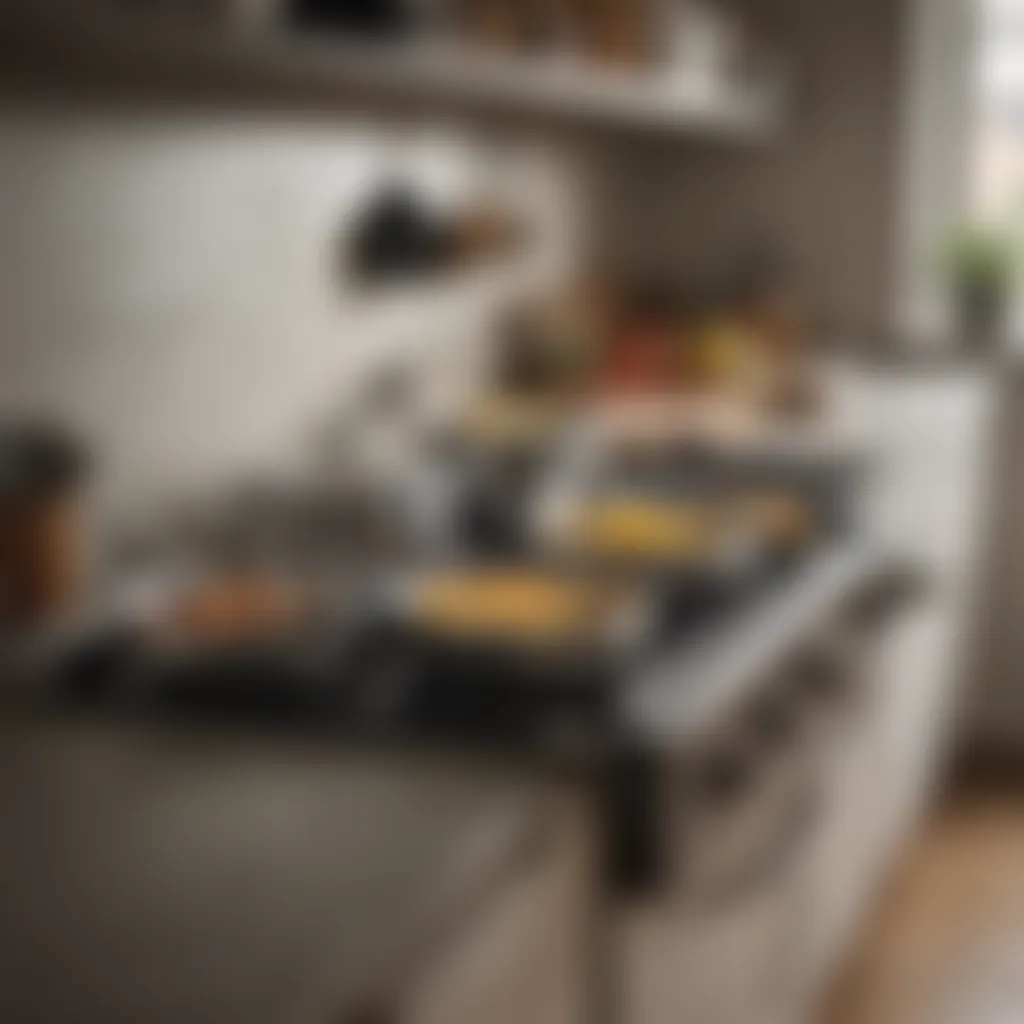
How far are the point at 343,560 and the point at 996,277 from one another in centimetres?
222

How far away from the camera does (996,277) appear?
4.00 metres

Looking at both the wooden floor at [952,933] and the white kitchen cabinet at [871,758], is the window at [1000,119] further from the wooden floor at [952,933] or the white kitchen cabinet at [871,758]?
the wooden floor at [952,933]

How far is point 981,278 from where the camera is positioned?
13.1 feet

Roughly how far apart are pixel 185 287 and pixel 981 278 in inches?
86.7

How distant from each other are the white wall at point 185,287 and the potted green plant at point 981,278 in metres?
1.46

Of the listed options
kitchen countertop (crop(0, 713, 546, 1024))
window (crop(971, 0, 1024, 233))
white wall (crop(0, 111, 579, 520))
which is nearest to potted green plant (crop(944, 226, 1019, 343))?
window (crop(971, 0, 1024, 233))

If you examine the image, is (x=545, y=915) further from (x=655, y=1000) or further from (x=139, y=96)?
(x=139, y=96)

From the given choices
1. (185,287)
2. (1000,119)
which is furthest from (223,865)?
(1000,119)

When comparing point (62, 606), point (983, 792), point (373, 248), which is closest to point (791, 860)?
point (62, 606)

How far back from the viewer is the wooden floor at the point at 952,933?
9.84 ft

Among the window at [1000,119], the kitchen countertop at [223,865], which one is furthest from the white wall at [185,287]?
the window at [1000,119]

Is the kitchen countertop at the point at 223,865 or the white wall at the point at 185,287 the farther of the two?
the white wall at the point at 185,287

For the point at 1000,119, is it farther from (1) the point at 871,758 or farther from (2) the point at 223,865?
(2) the point at 223,865

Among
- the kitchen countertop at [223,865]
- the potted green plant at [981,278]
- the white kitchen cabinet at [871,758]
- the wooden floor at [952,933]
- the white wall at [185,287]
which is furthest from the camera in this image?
the potted green plant at [981,278]
